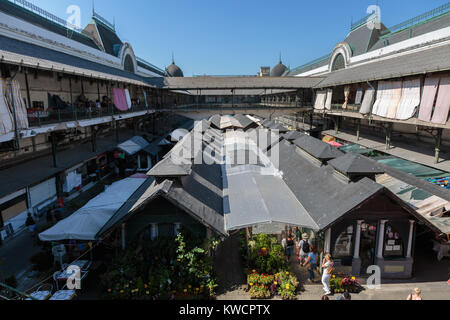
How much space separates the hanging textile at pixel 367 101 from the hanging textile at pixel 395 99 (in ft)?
8.07

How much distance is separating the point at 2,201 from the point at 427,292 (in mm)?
16752

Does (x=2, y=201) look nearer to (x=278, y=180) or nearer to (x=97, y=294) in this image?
(x=97, y=294)

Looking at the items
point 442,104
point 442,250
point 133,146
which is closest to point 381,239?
point 442,250

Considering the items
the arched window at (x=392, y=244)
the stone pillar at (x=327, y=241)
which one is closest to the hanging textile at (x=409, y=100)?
the arched window at (x=392, y=244)

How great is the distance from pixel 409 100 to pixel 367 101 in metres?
4.75

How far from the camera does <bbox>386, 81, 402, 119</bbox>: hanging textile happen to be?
17.5 metres

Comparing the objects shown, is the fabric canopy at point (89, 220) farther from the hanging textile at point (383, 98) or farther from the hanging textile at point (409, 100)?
the hanging textile at point (383, 98)

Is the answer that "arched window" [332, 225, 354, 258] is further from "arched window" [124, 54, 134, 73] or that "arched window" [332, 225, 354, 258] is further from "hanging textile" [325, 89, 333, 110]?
"arched window" [124, 54, 134, 73]

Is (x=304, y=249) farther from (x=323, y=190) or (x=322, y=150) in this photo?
(x=322, y=150)

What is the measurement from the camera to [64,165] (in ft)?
52.7

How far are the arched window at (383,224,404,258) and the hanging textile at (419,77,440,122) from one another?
8409 millimetres

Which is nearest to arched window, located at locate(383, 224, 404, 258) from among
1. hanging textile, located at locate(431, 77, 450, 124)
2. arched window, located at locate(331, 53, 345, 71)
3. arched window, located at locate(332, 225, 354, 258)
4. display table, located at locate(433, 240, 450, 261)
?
arched window, located at locate(332, 225, 354, 258)

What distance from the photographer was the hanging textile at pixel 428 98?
14.5 metres

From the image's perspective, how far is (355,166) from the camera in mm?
10250
